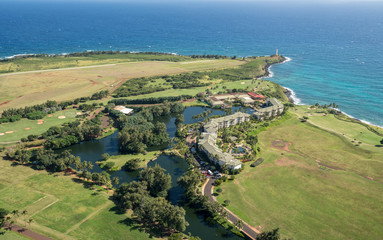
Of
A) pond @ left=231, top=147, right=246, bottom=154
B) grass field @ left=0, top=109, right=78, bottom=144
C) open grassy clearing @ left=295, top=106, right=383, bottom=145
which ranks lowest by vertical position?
pond @ left=231, top=147, right=246, bottom=154

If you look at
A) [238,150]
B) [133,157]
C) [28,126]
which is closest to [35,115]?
[28,126]

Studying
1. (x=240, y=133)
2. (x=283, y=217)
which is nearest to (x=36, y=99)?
(x=240, y=133)

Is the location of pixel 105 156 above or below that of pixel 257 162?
above

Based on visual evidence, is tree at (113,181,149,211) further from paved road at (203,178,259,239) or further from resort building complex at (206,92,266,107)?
resort building complex at (206,92,266,107)

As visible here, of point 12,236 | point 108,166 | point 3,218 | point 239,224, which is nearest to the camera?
point 12,236

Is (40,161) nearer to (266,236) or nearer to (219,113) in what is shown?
(266,236)

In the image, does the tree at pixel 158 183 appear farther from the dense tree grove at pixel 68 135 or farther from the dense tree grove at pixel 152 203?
the dense tree grove at pixel 68 135

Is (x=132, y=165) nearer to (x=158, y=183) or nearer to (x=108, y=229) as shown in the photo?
(x=158, y=183)

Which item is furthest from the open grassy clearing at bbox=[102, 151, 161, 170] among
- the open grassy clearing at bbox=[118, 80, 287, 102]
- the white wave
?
the white wave
